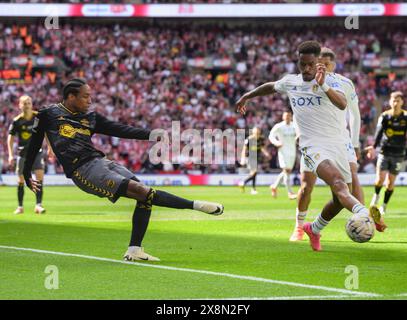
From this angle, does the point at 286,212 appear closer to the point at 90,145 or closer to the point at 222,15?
the point at 90,145

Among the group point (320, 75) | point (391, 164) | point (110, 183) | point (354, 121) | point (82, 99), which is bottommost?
point (391, 164)

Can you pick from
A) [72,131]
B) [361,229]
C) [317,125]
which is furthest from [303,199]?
[72,131]

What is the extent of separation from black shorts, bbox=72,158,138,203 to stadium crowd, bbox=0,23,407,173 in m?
32.1

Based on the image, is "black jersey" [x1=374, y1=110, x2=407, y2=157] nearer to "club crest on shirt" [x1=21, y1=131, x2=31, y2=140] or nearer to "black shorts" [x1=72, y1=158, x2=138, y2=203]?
"club crest on shirt" [x1=21, y1=131, x2=31, y2=140]

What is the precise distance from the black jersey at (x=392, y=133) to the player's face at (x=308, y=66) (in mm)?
8810

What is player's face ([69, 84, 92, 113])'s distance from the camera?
10.2m

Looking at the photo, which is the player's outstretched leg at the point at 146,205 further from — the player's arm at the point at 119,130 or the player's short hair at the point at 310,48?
the player's short hair at the point at 310,48

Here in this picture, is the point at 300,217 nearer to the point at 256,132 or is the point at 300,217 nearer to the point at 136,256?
the point at 136,256

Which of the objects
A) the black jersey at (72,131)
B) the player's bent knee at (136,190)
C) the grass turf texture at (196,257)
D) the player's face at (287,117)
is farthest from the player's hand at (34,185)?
the player's face at (287,117)

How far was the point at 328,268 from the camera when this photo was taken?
955 centimetres

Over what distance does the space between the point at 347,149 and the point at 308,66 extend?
1654mm

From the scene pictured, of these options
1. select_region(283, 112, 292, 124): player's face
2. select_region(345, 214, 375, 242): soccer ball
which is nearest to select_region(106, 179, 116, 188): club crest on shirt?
select_region(345, 214, 375, 242): soccer ball

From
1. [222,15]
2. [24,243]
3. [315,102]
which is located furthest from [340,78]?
[222,15]

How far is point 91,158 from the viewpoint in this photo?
10.2 metres
